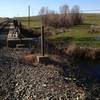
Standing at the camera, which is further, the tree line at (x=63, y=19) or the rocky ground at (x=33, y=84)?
the tree line at (x=63, y=19)

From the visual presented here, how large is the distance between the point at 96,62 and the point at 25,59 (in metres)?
6.82

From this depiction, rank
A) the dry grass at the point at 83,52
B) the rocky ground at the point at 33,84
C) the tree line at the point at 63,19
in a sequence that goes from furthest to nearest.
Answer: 1. the tree line at the point at 63,19
2. the dry grass at the point at 83,52
3. the rocky ground at the point at 33,84

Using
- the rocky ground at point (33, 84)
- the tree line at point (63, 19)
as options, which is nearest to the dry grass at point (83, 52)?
the rocky ground at point (33, 84)

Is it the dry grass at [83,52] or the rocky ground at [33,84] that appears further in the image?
the dry grass at [83,52]

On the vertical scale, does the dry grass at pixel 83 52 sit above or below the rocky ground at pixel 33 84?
below

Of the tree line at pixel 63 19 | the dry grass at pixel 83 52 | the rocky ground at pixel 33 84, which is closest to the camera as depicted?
the rocky ground at pixel 33 84

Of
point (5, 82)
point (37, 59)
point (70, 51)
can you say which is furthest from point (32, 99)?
point (70, 51)

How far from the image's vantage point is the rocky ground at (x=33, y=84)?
11016mm

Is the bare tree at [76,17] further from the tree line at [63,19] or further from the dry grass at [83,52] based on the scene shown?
the dry grass at [83,52]

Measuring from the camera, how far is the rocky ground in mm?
11016

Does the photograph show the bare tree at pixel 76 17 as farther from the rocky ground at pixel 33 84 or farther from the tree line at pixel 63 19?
the rocky ground at pixel 33 84

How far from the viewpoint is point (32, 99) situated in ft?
34.7

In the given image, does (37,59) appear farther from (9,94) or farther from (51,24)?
(51,24)

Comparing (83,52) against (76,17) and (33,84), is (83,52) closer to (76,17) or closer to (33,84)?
(33,84)
